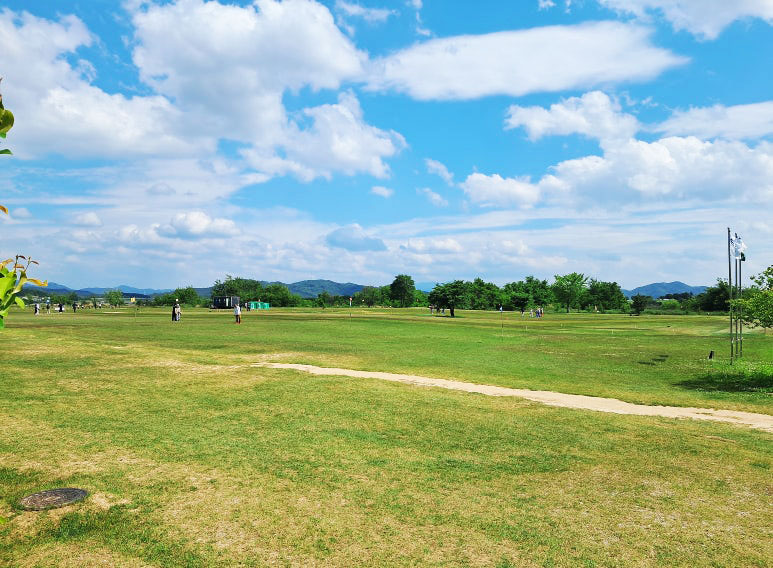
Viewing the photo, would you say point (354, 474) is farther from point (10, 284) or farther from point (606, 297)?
point (606, 297)

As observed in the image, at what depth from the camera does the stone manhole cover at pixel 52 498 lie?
820 centimetres

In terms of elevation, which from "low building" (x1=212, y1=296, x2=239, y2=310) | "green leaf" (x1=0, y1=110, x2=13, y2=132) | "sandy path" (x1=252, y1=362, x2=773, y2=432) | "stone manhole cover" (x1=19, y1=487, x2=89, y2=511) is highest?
"green leaf" (x1=0, y1=110, x2=13, y2=132)

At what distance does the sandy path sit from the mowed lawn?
48.1 inches

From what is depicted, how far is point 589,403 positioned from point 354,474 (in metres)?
12.1

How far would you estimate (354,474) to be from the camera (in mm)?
10164

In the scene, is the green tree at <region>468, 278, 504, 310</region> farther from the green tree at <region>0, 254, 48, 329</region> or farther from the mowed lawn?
the green tree at <region>0, 254, 48, 329</region>

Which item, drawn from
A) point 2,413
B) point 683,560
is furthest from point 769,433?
point 2,413

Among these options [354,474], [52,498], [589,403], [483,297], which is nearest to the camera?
[52,498]

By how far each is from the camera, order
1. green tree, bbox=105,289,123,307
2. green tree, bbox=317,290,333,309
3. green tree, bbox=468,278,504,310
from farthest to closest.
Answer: green tree, bbox=468,278,504,310 < green tree, bbox=317,290,333,309 < green tree, bbox=105,289,123,307

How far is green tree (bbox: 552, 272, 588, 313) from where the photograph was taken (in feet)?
528

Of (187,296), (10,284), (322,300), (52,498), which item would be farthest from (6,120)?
(187,296)

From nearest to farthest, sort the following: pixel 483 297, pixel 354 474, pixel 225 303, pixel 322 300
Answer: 1. pixel 354 474
2. pixel 225 303
3. pixel 322 300
4. pixel 483 297

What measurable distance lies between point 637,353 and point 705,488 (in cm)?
2911

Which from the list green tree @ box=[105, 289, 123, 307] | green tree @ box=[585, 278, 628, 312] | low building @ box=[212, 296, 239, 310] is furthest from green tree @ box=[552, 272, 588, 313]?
green tree @ box=[105, 289, 123, 307]
